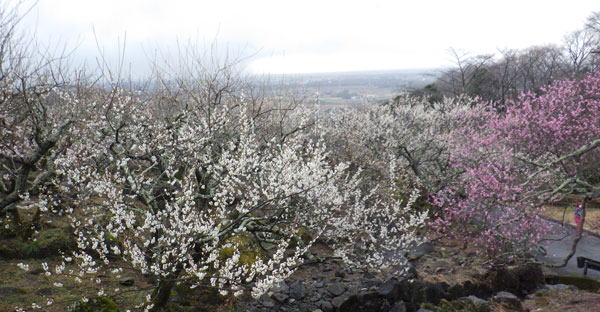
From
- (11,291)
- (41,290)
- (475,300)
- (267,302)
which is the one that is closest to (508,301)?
(475,300)

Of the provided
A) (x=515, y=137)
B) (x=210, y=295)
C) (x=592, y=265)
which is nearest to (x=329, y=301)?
(x=210, y=295)

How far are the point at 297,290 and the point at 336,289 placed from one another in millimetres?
1052

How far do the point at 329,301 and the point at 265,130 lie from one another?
27.6ft

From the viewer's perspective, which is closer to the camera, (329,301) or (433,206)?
(329,301)

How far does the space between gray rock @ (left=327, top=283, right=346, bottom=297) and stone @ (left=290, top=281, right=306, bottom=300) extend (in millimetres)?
702

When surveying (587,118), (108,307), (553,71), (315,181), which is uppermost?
(553,71)

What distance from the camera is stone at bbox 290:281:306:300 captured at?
367 inches

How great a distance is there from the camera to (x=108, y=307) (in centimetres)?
668

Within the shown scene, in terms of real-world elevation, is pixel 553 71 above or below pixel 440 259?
above

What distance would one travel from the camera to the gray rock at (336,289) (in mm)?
9562

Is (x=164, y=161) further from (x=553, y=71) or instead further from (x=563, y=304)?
(x=553, y=71)

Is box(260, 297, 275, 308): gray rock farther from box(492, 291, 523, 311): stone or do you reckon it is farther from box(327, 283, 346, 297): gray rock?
box(492, 291, 523, 311): stone

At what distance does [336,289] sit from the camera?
9.67 metres

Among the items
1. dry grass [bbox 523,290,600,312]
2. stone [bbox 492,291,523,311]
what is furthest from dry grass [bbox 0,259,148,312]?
dry grass [bbox 523,290,600,312]
